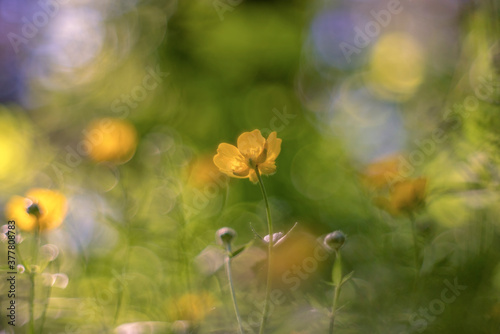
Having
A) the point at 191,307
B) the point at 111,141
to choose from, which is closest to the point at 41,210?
the point at 191,307

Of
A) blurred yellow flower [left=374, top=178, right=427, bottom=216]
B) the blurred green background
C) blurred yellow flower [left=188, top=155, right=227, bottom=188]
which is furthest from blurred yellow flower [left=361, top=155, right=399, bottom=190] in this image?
blurred yellow flower [left=188, top=155, right=227, bottom=188]

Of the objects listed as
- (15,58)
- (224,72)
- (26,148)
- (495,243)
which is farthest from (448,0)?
(15,58)

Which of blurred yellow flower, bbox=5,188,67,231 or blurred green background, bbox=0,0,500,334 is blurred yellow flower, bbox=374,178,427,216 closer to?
blurred green background, bbox=0,0,500,334

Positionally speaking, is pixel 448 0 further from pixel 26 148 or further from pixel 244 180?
pixel 26 148

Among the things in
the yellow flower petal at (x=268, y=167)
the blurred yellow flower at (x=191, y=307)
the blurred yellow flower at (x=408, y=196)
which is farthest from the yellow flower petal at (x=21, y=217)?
the blurred yellow flower at (x=408, y=196)

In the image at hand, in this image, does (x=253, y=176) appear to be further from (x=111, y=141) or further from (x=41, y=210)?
(x=111, y=141)

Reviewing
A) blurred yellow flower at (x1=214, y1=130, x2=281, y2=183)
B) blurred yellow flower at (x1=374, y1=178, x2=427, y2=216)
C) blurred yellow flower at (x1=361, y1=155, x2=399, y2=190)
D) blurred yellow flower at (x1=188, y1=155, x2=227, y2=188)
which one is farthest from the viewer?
blurred yellow flower at (x1=188, y1=155, x2=227, y2=188)
